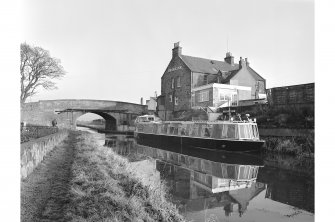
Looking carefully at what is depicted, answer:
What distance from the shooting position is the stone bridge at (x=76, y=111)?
29275 millimetres

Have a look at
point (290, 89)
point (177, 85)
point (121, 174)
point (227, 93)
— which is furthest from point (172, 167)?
point (177, 85)

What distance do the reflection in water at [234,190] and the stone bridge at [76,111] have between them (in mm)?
20887

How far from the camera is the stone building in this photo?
27203mm

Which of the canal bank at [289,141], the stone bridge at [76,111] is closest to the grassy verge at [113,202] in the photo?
the canal bank at [289,141]

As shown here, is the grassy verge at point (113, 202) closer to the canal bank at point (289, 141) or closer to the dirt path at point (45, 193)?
the dirt path at point (45, 193)

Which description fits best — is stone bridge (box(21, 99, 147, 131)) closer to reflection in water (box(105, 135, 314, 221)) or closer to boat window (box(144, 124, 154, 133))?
boat window (box(144, 124, 154, 133))

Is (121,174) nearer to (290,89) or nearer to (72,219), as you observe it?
(72,219)

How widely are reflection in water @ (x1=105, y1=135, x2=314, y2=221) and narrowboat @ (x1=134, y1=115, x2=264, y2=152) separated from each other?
2.86 m

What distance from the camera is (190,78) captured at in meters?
27.2

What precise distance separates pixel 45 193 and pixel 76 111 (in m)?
31.2

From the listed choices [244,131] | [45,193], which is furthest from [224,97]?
[45,193]

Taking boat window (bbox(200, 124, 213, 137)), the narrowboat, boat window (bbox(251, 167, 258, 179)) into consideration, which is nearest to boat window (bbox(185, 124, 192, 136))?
the narrowboat

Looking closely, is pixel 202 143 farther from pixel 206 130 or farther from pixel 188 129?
pixel 188 129
